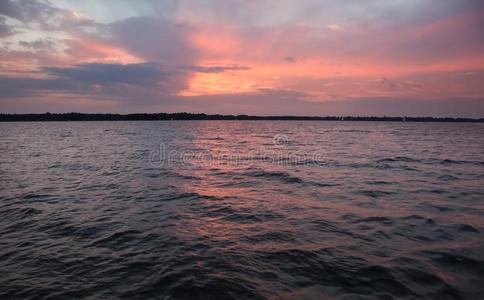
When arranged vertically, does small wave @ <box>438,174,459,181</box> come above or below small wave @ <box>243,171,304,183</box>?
→ above

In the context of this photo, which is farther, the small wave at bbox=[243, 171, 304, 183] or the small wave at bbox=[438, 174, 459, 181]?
the small wave at bbox=[438, 174, 459, 181]

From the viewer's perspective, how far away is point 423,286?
7.11 m

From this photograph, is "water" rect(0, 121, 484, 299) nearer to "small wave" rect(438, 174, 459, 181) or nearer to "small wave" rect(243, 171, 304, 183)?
"small wave" rect(243, 171, 304, 183)

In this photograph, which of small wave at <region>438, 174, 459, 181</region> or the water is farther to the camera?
small wave at <region>438, 174, 459, 181</region>

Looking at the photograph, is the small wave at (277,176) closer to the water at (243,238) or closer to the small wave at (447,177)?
the water at (243,238)

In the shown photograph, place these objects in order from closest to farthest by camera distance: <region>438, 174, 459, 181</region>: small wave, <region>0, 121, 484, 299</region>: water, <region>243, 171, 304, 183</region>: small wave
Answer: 1. <region>0, 121, 484, 299</region>: water
2. <region>243, 171, 304, 183</region>: small wave
3. <region>438, 174, 459, 181</region>: small wave

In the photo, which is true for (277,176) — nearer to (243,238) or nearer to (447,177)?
(243,238)

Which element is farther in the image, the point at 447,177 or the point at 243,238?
the point at 447,177

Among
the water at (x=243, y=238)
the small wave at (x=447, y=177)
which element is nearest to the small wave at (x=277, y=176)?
the water at (x=243, y=238)

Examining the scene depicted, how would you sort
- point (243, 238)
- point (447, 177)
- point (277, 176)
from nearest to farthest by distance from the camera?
1. point (243, 238)
2. point (447, 177)
3. point (277, 176)

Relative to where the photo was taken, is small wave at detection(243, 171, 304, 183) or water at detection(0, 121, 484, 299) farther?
small wave at detection(243, 171, 304, 183)

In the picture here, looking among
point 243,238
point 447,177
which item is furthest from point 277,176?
point 447,177

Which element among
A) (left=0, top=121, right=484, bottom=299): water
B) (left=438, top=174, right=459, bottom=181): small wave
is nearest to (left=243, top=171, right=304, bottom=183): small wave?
(left=0, top=121, right=484, bottom=299): water

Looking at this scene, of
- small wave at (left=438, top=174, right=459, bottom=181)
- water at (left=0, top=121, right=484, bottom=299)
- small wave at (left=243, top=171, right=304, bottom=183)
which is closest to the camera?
water at (left=0, top=121, right=484, bottom=299)
